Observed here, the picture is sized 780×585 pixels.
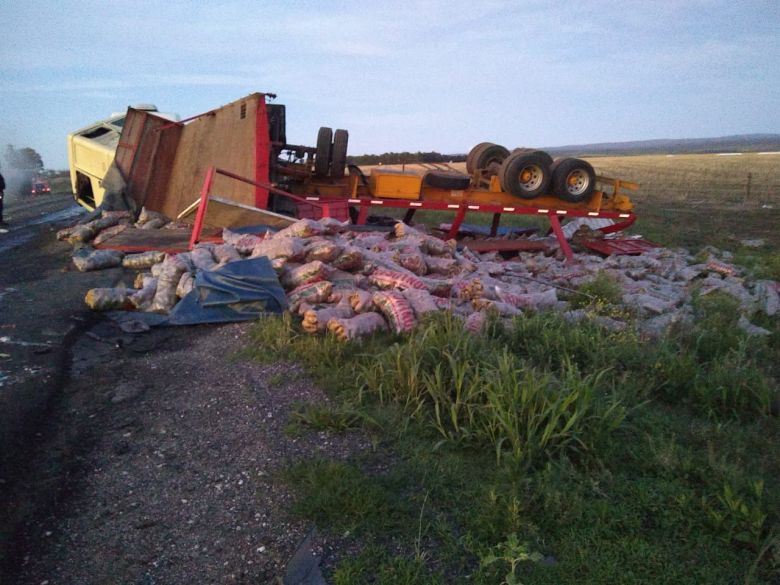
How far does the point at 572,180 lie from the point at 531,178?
704 millimetres

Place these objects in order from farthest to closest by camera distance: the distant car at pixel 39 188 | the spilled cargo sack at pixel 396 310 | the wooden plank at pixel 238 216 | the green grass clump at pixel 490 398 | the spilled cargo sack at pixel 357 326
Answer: the distant car at pixel 39 188, the wooden plank at pixel 238 216, the spilled cargo sack at pixel 396 310, the spilled cargo sack at pixel 357 326, the green grass clump at pixel 490 398

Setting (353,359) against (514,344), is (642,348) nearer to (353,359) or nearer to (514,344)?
(514,344)

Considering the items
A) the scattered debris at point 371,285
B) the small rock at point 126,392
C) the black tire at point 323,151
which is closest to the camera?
the small rock at point 126,392

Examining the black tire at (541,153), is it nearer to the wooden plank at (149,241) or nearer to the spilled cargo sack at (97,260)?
the wooden plank at (149,241)

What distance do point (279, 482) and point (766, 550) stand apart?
206cm

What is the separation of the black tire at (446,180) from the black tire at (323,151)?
56.2 inches

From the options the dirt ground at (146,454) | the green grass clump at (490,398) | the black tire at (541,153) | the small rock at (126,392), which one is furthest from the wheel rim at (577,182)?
the small rock at (126,392)

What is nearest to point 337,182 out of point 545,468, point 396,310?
point 396,310

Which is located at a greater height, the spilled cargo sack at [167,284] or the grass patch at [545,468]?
the spilled cargo sack at [167,284]

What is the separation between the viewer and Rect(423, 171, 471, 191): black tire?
8.75 meters

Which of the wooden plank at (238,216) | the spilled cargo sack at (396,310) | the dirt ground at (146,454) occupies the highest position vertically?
the wooden plank at (238,216)

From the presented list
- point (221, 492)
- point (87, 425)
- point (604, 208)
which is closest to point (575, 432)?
point (221, 492)

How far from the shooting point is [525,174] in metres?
8.92

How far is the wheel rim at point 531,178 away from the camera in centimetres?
887
